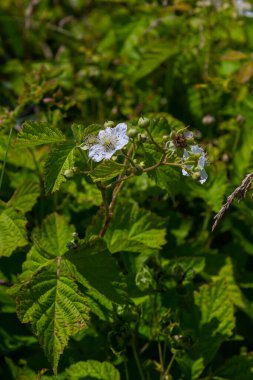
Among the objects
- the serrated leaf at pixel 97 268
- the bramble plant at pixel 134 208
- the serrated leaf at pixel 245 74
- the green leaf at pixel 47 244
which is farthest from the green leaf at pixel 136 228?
the serrated leaf at pixel 245 74

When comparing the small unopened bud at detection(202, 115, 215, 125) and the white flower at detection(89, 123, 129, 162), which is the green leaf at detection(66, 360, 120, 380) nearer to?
the white flower at detection(89, 123, 129, 162)

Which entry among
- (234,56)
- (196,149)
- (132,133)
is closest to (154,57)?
(234,56)

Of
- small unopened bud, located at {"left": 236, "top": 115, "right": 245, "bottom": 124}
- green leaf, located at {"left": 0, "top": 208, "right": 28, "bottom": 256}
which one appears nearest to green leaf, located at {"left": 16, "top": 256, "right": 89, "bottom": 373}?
green leaf, located at {"left": 0, "top": 208, "right": 28, "bottom": 256}

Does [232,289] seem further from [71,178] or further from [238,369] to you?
[71,178]

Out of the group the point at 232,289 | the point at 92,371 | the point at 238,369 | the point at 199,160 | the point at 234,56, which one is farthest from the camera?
the point at 234,56

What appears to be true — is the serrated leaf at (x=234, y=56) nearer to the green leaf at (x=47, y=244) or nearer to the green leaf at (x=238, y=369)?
the green leaf at (x=47, y=244)

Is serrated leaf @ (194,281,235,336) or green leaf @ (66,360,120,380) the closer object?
green leaf @ (66,360,120,380)
